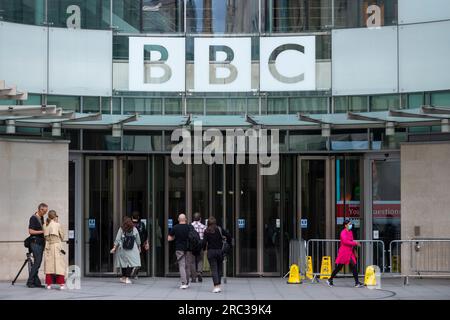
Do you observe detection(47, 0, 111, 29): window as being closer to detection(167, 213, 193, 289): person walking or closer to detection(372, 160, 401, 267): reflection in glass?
detection(167, 213, 193, 289): person walking

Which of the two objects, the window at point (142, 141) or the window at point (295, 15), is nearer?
the window at point (295, 15)

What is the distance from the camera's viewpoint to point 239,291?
2353cm

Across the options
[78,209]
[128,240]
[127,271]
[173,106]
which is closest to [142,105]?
[173,106]

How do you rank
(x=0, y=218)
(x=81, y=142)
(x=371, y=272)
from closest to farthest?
(x=371, y=272) < (x=0, y=218) < (x=81, y=142)

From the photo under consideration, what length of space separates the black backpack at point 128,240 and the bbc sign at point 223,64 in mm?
3950

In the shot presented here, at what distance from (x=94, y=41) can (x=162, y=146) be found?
125 inches

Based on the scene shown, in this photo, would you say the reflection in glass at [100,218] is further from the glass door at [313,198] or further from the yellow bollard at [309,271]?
the yellow bollard at [309,271]

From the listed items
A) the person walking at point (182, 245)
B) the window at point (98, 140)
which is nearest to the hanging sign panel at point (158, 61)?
the window at point (98, 140)

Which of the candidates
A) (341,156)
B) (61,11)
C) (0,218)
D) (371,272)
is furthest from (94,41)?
(371,272)

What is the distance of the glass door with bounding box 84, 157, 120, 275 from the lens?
2739cm

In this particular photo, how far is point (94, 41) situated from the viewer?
26844mm

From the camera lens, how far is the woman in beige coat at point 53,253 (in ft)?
76.8

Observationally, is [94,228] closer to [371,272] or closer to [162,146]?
[162,146]

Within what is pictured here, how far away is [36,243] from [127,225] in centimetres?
243
